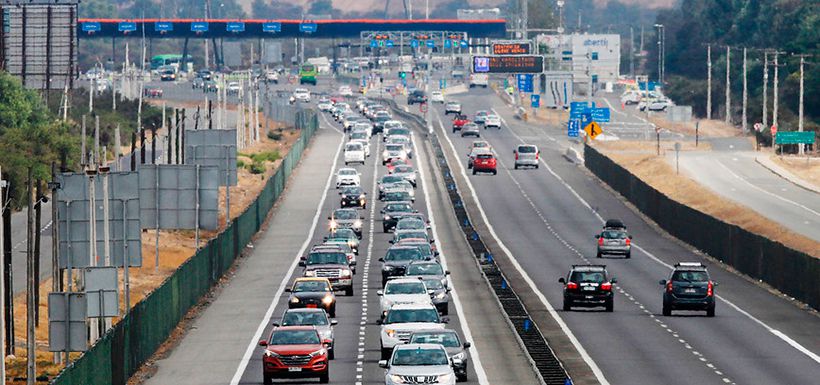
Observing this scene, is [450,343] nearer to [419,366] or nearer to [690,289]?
[419,366]

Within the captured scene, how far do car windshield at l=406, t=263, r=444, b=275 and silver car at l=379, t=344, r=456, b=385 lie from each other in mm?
21414

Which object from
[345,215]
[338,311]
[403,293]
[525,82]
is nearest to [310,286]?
[338,311]

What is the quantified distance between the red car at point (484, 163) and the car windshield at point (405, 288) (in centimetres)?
6790

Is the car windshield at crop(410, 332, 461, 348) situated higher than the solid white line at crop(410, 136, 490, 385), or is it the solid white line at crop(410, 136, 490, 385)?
the car windshield at crop(410, 332, 461, 348)

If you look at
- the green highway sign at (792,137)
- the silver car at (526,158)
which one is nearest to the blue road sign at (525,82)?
the green highway sign at (792,137)

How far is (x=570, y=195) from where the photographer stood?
113 m

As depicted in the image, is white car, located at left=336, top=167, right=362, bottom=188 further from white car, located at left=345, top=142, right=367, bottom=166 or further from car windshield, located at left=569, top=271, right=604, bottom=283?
car windshield, located at left=569, top=271, right=604, bottom=283

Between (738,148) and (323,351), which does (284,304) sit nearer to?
(323,351)

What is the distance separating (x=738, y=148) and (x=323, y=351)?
116 metres

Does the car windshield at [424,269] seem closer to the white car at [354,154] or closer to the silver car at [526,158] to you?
the silver car at [526,158]

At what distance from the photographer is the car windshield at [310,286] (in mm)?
56750

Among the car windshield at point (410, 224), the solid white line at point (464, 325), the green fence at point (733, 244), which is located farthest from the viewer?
the car windshield at point (410, 224)

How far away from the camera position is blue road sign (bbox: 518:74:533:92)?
18338 centimetres

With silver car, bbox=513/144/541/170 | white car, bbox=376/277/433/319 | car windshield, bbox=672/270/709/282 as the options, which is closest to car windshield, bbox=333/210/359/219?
white car, bbox=376/277/433/319
